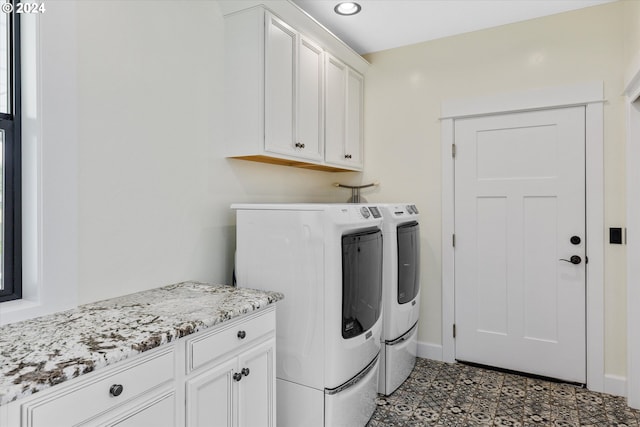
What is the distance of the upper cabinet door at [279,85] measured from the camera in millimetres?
2227

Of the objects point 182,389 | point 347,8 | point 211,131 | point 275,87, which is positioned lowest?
point 182,389

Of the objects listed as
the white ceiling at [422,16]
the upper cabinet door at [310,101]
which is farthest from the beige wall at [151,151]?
the white ceiling at [422,16]

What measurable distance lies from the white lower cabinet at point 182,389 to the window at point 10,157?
2.35 feet

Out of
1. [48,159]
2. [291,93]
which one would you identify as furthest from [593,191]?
[48,159]

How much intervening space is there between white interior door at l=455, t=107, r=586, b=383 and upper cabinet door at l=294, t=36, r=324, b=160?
1.16 meters

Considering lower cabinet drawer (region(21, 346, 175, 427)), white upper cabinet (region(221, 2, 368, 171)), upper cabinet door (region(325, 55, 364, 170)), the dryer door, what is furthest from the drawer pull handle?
upper cabinet door (region(325, 55, 364, 170))

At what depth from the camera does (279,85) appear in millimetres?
2328

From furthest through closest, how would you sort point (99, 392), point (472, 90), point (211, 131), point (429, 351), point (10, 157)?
point (429, 351) < point (472, 90) < point (211, 131) < point (10, 157) < point (99, 392)

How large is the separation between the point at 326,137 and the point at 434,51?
3.95ft

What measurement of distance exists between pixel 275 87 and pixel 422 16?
1.25 m

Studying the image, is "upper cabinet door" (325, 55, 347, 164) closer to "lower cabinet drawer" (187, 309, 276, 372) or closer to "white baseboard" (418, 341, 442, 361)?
"lower cabinet drawer" (187, 309, 276, 372)

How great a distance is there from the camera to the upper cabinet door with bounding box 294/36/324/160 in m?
2.50

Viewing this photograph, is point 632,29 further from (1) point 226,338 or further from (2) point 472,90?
(1) point 226,338

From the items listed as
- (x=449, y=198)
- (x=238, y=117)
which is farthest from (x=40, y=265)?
(x=449, y=198)
